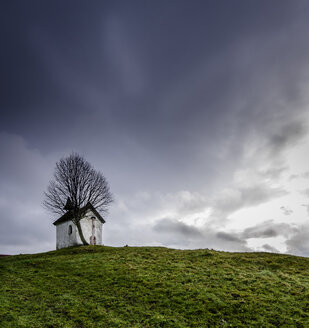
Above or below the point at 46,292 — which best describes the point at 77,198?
above

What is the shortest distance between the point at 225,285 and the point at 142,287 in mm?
4715

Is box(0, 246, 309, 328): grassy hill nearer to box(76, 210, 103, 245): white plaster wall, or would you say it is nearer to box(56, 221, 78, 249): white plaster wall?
box(56, 221, 78, 249): white plaster wall

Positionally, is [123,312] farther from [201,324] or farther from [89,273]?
[89,273]

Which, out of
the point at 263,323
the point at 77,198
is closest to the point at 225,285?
the point at 263,323

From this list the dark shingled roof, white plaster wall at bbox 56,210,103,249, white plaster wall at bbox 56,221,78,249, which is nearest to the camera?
the dark shingled roof

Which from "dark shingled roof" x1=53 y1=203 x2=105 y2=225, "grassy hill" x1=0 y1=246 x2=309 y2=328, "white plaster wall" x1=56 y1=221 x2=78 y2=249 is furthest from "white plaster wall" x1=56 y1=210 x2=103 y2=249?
"grassy hill" x1=0 y1=246 x2=309 y2=328

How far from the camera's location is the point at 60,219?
46.6 m

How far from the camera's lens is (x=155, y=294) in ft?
44.5

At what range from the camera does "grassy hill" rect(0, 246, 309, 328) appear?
35.5 feet

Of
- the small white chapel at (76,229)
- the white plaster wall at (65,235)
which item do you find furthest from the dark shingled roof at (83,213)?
the white plaster wall at (65,235)

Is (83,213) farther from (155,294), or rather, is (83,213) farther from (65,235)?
(155,294)

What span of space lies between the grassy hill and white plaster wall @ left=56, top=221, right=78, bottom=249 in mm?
21715

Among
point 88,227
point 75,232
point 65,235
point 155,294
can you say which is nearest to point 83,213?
point 75,232

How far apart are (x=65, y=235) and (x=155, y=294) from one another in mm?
35215
